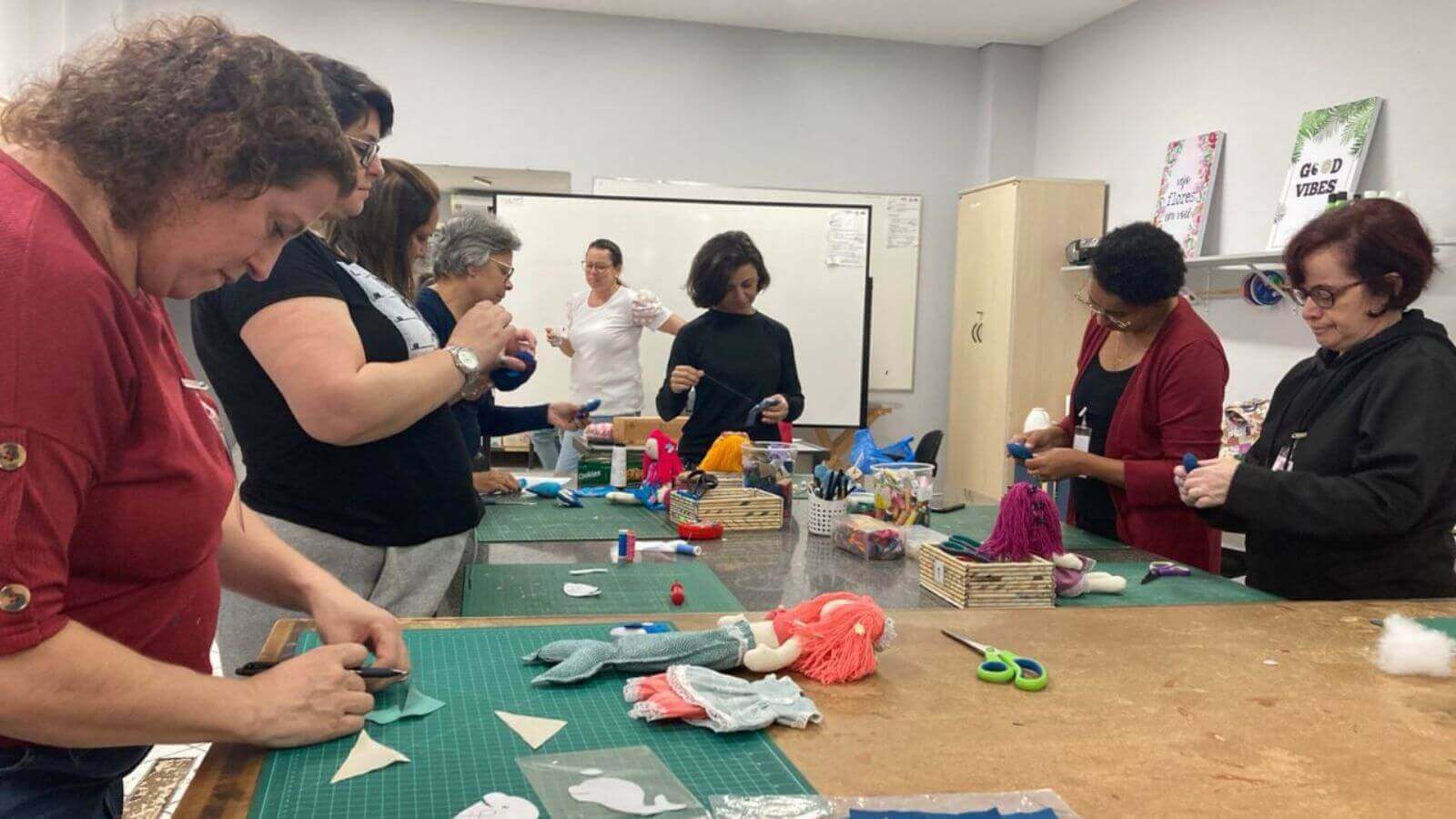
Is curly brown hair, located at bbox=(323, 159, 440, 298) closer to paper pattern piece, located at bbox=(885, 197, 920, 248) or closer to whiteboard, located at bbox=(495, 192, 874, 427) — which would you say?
whiteboard, located at bbox=(495, 192, 874, 427)

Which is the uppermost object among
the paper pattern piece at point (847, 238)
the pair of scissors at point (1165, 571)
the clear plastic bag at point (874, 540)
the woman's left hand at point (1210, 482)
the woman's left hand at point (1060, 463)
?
the paper pattern piece at point (847, 238)

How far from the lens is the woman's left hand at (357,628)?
114 centimetres

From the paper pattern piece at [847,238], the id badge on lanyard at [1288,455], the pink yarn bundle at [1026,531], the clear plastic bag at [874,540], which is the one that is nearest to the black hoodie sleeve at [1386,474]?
the id badge on lanyard at [1288,455]

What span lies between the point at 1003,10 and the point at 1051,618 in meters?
4.56

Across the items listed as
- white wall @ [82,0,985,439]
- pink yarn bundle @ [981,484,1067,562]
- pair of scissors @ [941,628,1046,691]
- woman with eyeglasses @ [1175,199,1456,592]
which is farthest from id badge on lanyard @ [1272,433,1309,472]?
white wall @ [82,0,985,439]

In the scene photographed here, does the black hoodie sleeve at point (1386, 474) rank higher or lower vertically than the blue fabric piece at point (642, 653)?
higher

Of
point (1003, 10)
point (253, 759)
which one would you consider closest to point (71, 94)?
point (253, 759)

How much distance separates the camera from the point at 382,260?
1.77 metres

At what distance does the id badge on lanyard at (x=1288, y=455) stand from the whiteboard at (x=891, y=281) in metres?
4.04

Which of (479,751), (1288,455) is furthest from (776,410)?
(479,751)

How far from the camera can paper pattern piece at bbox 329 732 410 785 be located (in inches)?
36.9

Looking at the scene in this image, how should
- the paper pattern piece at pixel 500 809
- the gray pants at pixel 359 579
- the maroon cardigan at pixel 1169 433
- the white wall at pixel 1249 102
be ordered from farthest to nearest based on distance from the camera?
the white wall at pixel 1249 102, the maroon cardigan at pixel 1169 433, the gray pants at pixel 359 579, the paper pattern piece at pixel 500 809

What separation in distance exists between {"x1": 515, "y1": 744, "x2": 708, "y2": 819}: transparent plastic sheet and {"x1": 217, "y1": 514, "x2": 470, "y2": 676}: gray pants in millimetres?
678

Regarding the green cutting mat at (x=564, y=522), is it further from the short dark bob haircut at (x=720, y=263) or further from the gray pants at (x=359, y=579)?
the short dark bob haircut at (x=720, y=263)
